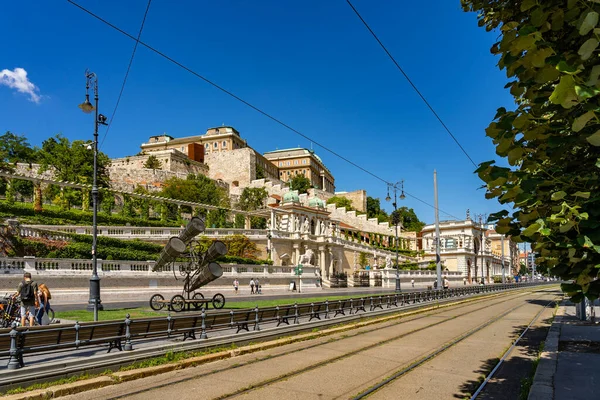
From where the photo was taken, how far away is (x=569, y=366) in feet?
31.9

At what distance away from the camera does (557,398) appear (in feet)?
23.7

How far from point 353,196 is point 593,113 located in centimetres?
11753

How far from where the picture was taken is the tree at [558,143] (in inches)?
118

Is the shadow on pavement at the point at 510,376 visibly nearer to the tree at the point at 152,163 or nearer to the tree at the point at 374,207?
the tree at the point at 152,163

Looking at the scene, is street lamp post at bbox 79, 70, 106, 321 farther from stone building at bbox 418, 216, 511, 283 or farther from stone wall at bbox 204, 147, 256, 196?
stone wall at bbox 204, 147, 256, 196

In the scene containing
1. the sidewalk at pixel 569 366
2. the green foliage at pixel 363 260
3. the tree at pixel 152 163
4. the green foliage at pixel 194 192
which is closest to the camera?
the sidewalk at pixel 569 366

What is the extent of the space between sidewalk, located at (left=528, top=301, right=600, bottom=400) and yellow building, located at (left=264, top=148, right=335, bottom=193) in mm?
124580

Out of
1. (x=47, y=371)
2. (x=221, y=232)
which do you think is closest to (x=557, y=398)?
(x=47, y=371)

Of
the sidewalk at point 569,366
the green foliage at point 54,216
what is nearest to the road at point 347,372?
the sidewalk at point 569,366

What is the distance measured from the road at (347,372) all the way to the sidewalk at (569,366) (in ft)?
2.35

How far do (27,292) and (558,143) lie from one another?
A: 42.7 feet

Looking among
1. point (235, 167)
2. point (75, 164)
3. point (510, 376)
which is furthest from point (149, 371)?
point (235, 167)

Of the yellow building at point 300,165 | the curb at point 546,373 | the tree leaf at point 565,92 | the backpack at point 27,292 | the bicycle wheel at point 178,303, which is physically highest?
the yellow building at point 300,165

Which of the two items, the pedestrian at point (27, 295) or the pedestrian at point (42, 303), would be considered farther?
the pedestrian at point (42, 303)
